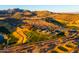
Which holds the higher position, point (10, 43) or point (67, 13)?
point (67, 13)

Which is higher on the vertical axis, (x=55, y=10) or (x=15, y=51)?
(x=55, y=10)

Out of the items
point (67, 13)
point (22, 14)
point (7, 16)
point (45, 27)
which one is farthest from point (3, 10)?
point (67, 13)

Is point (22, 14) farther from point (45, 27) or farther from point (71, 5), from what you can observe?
point (71, 5)

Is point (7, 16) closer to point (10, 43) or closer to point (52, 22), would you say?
point (10, 43)
